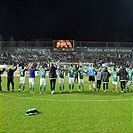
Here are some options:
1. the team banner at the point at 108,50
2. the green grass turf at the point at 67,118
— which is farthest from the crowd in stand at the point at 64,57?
the green grass turf at the point at 67,118

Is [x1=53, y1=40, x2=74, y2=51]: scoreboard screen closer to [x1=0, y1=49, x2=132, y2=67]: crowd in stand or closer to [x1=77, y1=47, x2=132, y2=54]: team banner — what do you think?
[x1=0, y1=49, x2=132, y2=67]: crowd in stand

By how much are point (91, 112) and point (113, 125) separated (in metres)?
1.87

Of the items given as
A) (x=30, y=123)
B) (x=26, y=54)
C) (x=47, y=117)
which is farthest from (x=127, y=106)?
(x=26, y=54)

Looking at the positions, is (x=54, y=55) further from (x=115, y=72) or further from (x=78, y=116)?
(x=78, y=116)

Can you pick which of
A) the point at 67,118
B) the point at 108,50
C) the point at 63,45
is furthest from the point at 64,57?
the point at 67,118

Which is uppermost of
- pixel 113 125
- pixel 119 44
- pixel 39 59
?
pixel 119 44

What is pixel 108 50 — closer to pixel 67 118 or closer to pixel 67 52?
pixel 67 52

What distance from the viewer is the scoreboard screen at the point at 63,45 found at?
48250 mm

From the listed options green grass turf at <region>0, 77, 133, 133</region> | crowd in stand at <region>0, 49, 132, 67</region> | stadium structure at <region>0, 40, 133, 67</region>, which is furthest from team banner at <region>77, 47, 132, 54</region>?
green grass turf at <region>0, 77, 133, 133</region>

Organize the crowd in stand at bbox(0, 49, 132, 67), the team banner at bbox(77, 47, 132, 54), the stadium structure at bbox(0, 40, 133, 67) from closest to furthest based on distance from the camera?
the stadium structure at bbox(0, 40, 133, 67)
the crowd in stand at bbox(0, 49, 132, 67)
the team banner at bbox(77, 47, 132, 54)

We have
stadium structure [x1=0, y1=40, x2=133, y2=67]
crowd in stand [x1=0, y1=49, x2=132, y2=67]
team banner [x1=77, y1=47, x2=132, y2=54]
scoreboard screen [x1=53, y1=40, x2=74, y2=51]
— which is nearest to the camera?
scoreboard screen [x1=53, y1=40, x2=74, y2=51]

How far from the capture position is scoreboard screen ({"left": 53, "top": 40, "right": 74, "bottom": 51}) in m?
48.2

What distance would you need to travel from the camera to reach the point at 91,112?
874 centimetres

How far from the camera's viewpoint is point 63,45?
48250 millimetres
